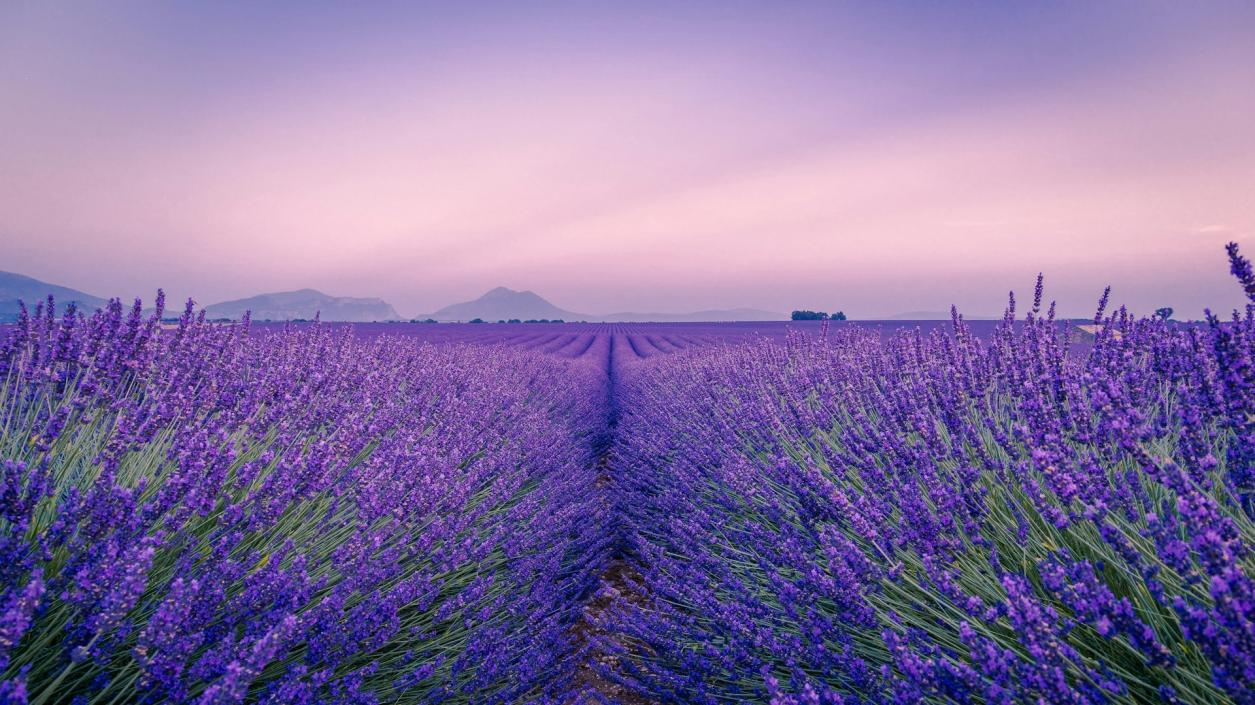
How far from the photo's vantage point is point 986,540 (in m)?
1.48

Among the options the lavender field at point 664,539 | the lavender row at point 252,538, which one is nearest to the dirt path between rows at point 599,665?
the lavender field at point 664,539

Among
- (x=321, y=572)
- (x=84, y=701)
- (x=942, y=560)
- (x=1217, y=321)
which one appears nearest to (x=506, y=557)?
(x=321, y=572)

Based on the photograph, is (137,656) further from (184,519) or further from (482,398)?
(482,398)

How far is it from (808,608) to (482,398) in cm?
308

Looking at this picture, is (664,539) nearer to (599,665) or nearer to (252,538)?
(599,665)

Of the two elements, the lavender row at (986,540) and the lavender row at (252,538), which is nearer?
the lavender row at (986,540)

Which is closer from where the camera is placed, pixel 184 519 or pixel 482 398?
pixel 184 519

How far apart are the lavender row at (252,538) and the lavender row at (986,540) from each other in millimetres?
586

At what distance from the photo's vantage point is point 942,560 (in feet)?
4.75

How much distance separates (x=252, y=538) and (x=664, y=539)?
6.56 ft

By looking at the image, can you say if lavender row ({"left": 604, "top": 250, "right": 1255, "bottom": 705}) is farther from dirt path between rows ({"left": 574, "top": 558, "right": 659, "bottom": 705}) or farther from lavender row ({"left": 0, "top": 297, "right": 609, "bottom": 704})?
lavender row ({"left": 0, "top": 297, "right": 609, "bottom": 704})

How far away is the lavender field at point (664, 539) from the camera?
99 cm

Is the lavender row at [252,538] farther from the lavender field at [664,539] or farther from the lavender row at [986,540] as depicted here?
the lavender row at [986,540]

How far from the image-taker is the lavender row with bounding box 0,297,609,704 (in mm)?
1039
